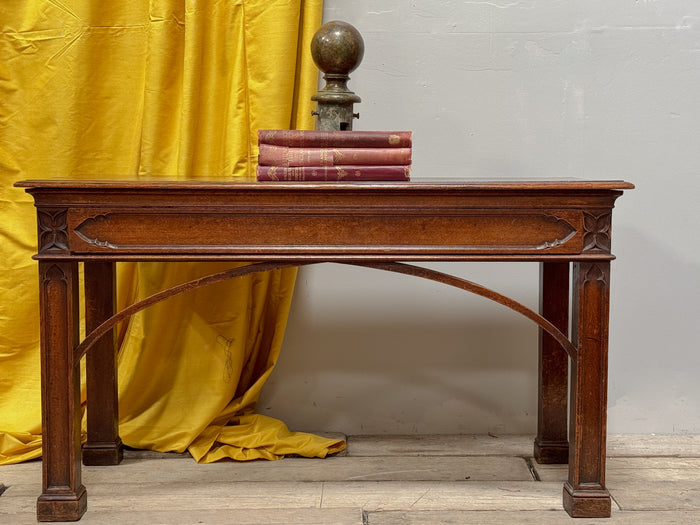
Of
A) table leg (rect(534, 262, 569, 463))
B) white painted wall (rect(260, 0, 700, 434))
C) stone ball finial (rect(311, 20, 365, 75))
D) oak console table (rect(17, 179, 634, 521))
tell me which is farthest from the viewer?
white painted wall (rect(260, 0, 700, 434))

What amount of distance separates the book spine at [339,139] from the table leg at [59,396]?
0.49m

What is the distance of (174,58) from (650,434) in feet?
5.20

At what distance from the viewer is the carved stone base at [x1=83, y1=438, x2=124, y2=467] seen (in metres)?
1.99

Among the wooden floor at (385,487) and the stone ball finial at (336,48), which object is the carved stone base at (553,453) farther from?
the stone ball finial at (336,48)

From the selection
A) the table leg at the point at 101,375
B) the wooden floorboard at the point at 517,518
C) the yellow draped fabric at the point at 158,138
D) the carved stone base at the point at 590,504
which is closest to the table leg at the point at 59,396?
the table leg at the point at 101,375

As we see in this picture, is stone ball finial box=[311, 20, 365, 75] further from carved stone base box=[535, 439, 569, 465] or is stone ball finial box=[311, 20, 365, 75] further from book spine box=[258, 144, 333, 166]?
carved stone base box=[535, 439, 569, 465]

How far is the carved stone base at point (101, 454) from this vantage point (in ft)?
6.51

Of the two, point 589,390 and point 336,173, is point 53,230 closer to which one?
point 336,173

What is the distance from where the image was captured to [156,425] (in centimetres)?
Answer: 211

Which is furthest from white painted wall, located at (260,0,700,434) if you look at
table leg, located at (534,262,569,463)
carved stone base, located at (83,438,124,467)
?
carved stone base, located at (83,438,124,467)

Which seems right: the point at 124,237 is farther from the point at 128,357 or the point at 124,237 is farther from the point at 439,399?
the point at 439,399

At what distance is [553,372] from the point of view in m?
1.97

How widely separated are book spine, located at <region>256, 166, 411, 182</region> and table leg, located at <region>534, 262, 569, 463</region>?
54cm

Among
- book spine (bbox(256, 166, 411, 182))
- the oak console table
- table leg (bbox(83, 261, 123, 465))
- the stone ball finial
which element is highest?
the stone ball finial
